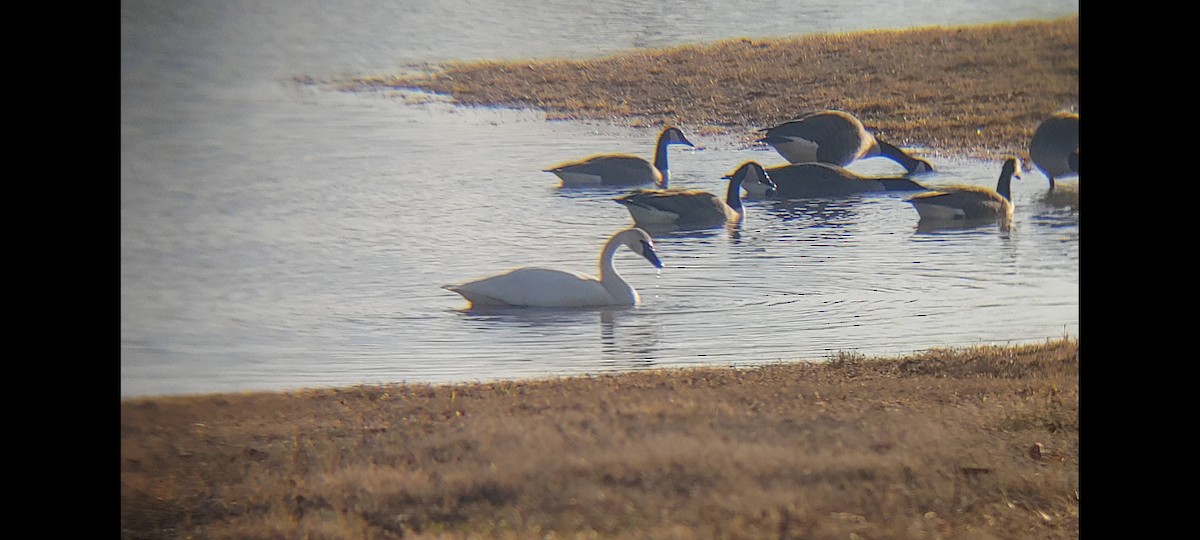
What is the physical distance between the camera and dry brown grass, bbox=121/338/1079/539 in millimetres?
3771

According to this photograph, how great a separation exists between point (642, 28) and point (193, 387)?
3185mm

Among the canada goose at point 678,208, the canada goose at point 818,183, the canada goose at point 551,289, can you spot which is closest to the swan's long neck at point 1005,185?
the canada goose at point 818,183

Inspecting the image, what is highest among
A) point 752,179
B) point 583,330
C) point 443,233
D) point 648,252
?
point 752,179

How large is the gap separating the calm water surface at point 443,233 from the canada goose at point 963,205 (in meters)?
0.13

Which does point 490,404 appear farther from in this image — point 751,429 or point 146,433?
point 146,433

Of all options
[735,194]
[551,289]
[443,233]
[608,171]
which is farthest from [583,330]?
[735,194]

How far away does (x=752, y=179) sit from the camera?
314 inches

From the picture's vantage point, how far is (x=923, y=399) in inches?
184

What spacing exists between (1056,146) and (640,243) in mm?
2595

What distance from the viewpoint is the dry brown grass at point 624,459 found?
377cm

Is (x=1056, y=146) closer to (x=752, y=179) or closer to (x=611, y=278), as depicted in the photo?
(x=752, y=179)

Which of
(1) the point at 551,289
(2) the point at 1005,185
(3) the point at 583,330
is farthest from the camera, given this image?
(2) the point at 1005,185

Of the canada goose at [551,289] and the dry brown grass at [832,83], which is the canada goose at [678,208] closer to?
the dry brown grass at [832,83]

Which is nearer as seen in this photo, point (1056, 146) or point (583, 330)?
point (583, 330)
